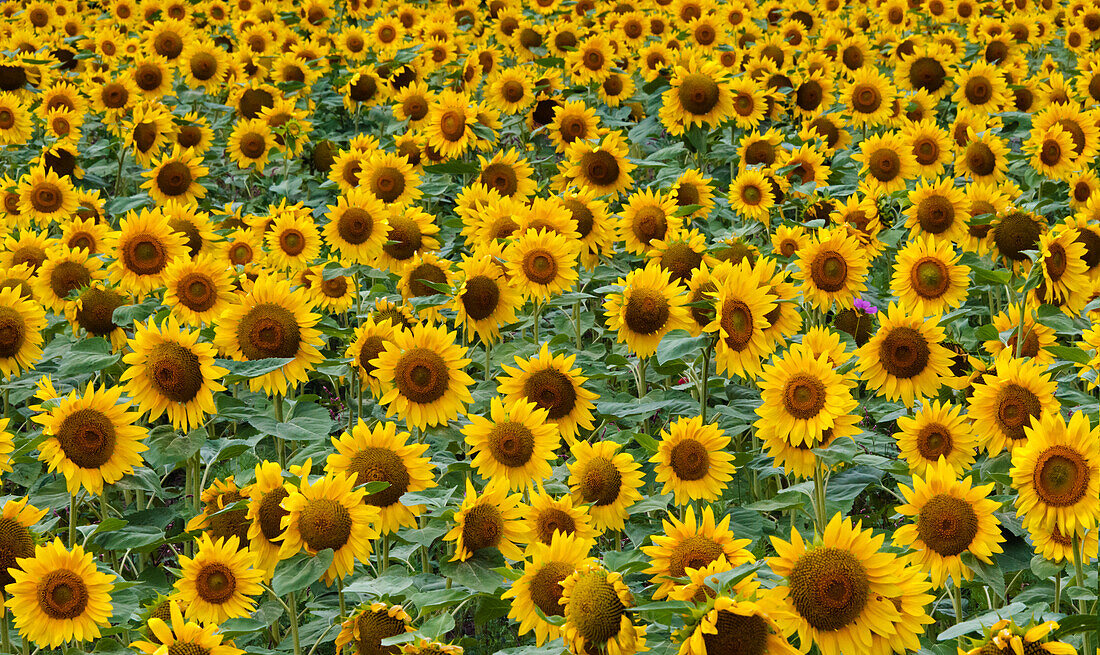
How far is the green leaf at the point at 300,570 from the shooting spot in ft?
8.30

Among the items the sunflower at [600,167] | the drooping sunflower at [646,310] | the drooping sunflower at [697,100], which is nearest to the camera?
the drooping sunflower at [646,310]

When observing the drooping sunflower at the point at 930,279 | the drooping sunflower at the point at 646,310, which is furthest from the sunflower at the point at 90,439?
the drooping sunflower at the point at 930,279

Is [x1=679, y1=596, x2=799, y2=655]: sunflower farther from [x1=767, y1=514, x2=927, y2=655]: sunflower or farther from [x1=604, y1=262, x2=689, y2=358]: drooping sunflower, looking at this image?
[x1=604, y1=262, x2=689, y2=358]: drooping sunflower

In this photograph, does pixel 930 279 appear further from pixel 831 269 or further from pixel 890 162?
pixel 890 162

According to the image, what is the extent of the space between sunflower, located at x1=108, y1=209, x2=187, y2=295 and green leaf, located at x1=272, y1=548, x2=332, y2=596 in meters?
2.01

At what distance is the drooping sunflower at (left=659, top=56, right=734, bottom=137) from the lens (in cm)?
638

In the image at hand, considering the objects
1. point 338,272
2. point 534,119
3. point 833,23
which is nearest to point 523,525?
point 338,272

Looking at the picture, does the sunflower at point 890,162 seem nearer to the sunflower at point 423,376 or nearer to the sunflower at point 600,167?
the sunflower at point 600,167

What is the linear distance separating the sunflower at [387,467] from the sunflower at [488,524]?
0.27 meters

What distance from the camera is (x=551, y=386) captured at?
3494 millimetres

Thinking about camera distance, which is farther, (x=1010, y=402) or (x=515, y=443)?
(x=515, y=443)

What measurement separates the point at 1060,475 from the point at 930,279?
66.1 inches

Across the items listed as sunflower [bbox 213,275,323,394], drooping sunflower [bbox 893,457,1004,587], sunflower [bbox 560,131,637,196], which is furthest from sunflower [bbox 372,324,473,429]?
sunflower [bbox 560,131,637,196]

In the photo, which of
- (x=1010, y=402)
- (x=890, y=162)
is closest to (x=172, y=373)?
(x=1010, y=402)
